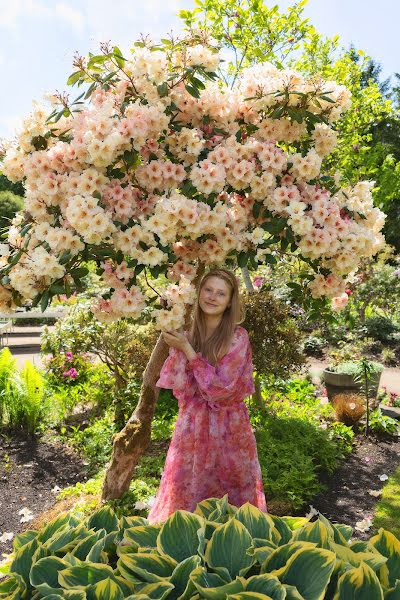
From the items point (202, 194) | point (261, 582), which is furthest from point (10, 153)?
point (261, 582)

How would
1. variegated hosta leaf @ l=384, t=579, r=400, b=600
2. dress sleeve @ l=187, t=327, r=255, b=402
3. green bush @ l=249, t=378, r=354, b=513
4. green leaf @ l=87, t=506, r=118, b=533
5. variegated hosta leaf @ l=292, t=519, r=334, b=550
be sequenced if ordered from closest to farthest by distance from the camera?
1. variegated hosta leaf @ l=384, t=579, r=400, b=600
2. variegated hosta leaf @ l=292, t=519, r=334, b=550
3. green leaf @ l=87, t=506, r=118, b=533
4. dress sleeve @ l=187, t=327, r=255, b=402
5. green bush @ l=249, t=378, r=354, b=513

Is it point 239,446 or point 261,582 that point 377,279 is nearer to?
point 239,446

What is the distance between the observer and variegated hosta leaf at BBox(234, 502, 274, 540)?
1506 millimetres

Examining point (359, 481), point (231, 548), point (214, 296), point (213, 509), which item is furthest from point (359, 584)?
point (359, 481)

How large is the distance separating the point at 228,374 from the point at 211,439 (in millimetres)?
393

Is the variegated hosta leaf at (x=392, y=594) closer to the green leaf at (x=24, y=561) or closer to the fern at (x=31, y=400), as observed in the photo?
the green leaf at (x=24, y=561)

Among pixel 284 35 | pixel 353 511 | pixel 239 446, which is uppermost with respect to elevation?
pixel 284 35

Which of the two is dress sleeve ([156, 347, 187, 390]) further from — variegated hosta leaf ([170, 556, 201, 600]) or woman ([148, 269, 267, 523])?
variegated hosta leaf ([170, 556, 201, 600])

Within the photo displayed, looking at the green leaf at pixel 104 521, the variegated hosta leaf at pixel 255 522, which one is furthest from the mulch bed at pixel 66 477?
the variegated hosta leaf at pixel 255 522

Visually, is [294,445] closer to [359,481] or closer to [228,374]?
[359,481]

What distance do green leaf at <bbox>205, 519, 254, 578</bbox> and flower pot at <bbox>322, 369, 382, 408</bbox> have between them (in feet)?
16.7

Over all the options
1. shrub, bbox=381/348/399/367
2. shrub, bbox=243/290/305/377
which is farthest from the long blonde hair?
shrub, bbox=381/348/399/367

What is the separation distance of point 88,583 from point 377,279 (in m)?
10.4

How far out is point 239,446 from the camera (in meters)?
3.07
